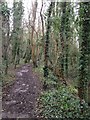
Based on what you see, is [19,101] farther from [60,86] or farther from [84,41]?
[84,41]

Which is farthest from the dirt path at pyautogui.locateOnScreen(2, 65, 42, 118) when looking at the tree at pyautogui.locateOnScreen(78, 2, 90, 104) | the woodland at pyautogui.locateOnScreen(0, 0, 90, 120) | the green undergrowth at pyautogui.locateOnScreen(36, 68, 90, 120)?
the tree at pyautogui.locateOnScreen(78, 2, 90, 104)

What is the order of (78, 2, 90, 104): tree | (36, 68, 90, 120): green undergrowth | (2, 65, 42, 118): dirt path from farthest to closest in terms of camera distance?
(2, 65, 42, 118): dirt path
(36, 68, 90, 120): green undergrowth
(78, 2, 90, 104): tree

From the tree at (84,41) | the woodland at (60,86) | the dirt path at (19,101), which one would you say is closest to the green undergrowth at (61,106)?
the woodland at (60,86)

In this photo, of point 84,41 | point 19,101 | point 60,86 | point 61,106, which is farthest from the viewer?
point 60,86

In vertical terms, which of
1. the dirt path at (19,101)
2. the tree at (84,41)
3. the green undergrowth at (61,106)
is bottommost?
the dirt path at (19,101)

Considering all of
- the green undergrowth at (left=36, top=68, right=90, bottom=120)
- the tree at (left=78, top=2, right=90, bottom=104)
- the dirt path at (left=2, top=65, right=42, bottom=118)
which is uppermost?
the tree at (left=78, top=2, right=90, bottom=104)

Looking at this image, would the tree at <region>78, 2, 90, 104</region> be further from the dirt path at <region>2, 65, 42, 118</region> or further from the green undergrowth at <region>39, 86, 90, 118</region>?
the dirt path at <region>2, 65, 42, 118</region>

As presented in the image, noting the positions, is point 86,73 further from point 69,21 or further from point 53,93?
point 69,21

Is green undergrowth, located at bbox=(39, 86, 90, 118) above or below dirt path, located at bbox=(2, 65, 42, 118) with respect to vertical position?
above

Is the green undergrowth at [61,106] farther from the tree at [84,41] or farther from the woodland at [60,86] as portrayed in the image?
the tree at [84,41]

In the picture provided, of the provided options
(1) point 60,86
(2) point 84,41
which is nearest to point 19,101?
(1) point 60,86

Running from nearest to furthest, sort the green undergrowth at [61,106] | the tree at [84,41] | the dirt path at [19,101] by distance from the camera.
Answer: the tree at [84,41]
the green undergrowth at [61,106]
the dirt path at [19,101]

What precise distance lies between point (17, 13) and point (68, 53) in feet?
30.2

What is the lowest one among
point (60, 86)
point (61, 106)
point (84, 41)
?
point (60, 86)
